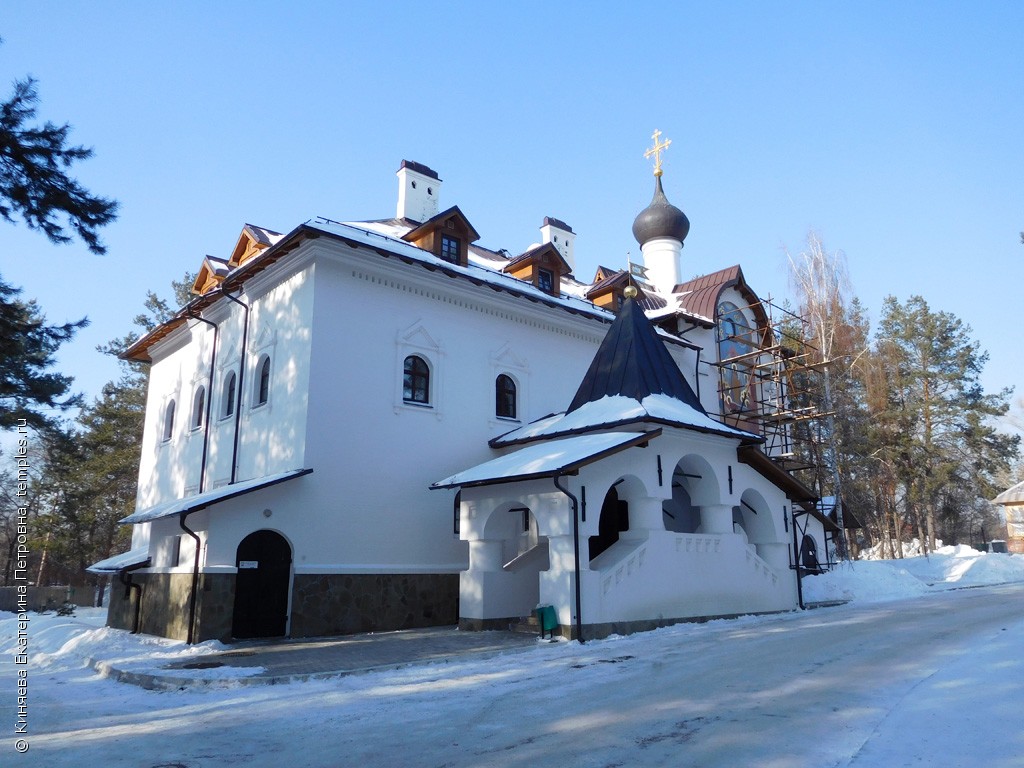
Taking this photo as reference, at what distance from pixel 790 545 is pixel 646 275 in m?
12.3

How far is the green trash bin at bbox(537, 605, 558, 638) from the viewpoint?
11758 millimetres

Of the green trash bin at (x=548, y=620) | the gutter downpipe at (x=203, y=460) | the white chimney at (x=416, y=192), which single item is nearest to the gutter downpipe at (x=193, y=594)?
the gutter downpipe at (x=203, y=460)

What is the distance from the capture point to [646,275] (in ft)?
87.5

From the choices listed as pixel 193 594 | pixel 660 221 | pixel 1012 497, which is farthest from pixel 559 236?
pixel 1012 497

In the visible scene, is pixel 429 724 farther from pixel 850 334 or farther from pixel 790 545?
pixel 850 334

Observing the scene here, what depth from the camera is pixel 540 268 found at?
63.5 feet

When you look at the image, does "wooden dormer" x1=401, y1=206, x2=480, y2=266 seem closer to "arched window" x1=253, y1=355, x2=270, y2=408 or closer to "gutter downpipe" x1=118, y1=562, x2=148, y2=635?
"arched window" x1=253, y1=355, x2=270, y2=408

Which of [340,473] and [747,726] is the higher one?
[340,473]

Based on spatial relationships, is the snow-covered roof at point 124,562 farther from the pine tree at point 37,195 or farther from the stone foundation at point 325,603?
the pine tree at point 37,195

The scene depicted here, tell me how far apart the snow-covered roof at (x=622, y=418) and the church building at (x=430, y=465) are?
0.07 m

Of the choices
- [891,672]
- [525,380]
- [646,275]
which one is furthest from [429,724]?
[646,275]

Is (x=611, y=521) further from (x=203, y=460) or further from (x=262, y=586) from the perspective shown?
(x=203, y=460)

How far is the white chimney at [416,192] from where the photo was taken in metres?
21.2

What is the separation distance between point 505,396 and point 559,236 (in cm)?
1009
